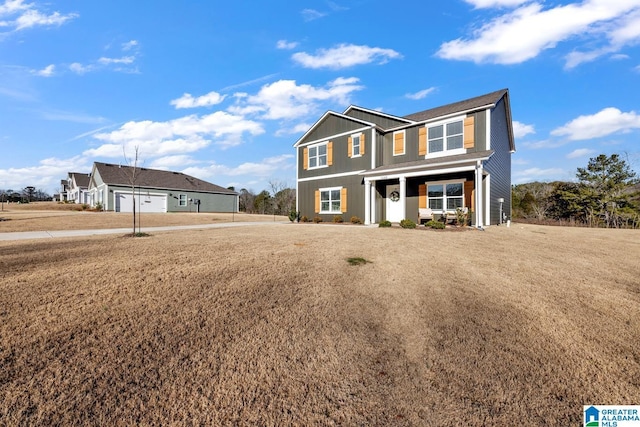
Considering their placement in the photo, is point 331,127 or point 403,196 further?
point 331,127

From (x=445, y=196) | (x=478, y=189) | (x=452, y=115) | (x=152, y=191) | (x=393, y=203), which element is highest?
(x=452, y=115)

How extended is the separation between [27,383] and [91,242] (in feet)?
20.8

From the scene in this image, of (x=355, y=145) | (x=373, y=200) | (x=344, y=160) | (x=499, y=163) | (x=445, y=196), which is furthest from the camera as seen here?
(x=344, y=160)

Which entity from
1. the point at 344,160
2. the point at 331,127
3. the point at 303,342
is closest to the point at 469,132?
the point at 344,160

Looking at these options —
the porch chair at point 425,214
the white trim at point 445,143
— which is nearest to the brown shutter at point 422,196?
the porch chair at point 425,214

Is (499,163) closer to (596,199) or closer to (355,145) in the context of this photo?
(355,145)

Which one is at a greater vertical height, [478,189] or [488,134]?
[488,134]

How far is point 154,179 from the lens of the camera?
3288 cm

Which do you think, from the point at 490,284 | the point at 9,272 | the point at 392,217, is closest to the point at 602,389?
the point at 490,284

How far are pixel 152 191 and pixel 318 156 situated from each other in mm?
22304

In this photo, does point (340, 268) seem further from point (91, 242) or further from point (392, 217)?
point (392, 217)

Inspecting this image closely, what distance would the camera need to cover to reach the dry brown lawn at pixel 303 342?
234cm

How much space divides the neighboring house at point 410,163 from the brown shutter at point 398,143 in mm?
62

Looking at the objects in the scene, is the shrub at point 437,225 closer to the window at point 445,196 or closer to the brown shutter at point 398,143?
the window at point 445,196
